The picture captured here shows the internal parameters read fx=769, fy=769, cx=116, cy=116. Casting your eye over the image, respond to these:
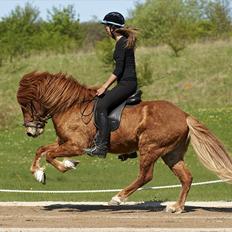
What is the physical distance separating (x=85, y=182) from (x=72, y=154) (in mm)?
10492

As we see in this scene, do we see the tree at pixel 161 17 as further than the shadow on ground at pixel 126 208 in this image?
Yes

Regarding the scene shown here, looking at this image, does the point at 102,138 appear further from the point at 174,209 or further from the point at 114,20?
the point at 114,20

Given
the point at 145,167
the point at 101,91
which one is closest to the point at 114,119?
the point at 101,91

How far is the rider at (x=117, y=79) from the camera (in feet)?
37.6

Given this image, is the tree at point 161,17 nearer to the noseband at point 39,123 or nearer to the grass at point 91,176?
the grass at point 91,176

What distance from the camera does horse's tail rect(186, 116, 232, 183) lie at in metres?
11.6

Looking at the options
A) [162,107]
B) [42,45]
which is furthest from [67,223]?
[42,45]

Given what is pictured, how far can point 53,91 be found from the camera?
39.5 ft

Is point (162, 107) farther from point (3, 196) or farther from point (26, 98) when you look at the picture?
point (3, 196)

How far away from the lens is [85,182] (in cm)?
2200

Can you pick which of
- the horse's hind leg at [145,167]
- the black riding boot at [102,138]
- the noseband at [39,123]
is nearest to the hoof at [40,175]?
the black riding boot at [102,138]

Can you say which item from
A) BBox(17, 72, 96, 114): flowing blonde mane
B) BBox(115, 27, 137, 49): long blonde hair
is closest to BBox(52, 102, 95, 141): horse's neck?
BBox(17, 72, 96, 114): flowing blonde mane

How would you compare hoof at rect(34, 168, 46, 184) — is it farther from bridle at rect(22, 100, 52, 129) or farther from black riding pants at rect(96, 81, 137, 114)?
black riding pants at rect(96, 81, 137, 114)

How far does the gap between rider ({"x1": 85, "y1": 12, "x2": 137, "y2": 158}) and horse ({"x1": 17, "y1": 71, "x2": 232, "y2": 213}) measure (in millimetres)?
195
